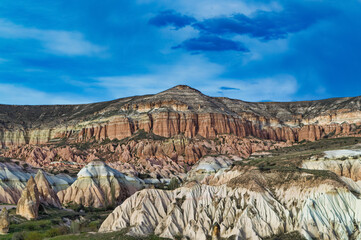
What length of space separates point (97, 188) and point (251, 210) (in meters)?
60.1

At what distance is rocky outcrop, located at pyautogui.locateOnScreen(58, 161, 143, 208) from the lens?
104 metres

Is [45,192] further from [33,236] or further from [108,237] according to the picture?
[108,237]

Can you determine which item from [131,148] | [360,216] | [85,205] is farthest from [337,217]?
[131,148]

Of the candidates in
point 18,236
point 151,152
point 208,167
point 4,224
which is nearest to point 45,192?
point 4,224

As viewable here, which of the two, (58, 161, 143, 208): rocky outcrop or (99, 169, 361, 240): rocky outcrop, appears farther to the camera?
(58, 161, 143, 208): rocky outcrop

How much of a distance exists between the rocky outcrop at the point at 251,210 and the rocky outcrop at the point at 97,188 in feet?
148

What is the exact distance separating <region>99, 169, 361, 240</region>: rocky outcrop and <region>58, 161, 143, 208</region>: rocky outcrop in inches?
1778

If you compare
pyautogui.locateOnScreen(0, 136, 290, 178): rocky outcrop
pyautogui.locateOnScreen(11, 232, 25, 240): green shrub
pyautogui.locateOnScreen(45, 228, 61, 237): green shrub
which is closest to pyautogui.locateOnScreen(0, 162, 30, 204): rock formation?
pyautogui.locateOnScreen(45, 228, 61, 237): green shrub

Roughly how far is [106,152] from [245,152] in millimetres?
50674

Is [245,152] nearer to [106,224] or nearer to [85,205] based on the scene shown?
[85,205]

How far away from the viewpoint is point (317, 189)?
182ft

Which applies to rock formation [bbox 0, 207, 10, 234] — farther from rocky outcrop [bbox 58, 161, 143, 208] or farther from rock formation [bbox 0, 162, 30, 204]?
rocky outcrop [bbox 58, 161, 143, 208]

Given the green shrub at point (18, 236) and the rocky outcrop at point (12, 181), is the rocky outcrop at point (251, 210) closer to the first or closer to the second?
the green shrub at point (18, 236)

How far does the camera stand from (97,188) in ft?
352
